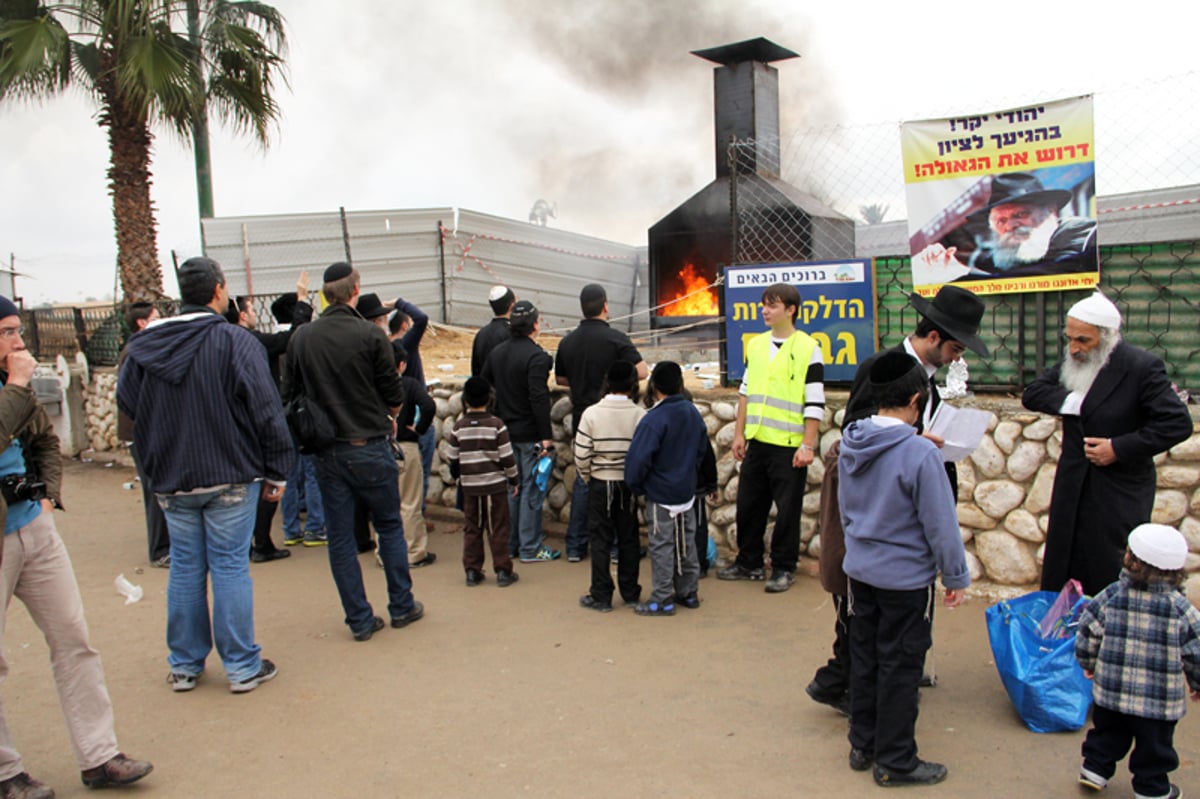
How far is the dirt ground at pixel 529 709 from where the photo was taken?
11.9 feet

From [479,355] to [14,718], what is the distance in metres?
3.76

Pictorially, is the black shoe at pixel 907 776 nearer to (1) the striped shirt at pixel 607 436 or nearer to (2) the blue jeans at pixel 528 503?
(1) the striped shirt at pixel 607 436

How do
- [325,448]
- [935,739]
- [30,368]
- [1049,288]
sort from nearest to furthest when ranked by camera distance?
1. [30,368]
2. [935,739]
3. [325,448]
4. [1049,288]

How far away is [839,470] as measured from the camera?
3619 millimetres

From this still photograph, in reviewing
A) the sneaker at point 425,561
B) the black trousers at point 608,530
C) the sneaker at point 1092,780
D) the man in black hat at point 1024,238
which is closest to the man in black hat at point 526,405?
the sneaker at point 425,561

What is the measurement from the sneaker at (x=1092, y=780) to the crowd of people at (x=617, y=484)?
12 millimetres

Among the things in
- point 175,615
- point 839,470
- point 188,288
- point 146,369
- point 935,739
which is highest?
point 188,288

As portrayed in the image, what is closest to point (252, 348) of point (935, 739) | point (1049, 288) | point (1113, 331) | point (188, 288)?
point (188, 288)

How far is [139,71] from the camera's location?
1041 centimetres

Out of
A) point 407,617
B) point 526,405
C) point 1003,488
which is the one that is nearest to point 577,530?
point 526,405

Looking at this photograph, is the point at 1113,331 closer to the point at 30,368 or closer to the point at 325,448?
the point at 325,448

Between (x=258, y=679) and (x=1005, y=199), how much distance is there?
4860 millimetres

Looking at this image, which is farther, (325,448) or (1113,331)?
(325,448)

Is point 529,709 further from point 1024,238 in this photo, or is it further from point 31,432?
point 1024,238
